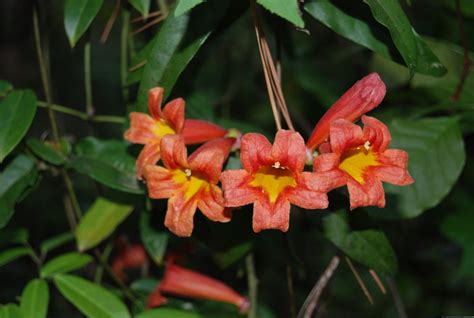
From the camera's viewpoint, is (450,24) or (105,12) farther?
(105,12)

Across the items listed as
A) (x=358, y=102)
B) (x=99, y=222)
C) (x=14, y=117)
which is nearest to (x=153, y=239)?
(x=99, y=222)

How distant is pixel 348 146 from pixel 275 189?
0.16m

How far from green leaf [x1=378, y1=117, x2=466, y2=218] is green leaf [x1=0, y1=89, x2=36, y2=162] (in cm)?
83

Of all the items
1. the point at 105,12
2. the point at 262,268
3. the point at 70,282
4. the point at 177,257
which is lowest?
the point at 262,268

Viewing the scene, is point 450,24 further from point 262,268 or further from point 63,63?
point 63,63

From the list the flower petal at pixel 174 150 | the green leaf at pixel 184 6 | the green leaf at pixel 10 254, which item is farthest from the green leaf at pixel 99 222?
→ the green leaf at pixel 184 6

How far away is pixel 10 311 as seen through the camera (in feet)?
4.67

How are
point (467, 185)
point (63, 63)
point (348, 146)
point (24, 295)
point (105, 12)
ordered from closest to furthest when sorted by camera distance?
point (348, 146) < point (24, 295) < point (105, 12) < point (467, 185) < point (63, 63)

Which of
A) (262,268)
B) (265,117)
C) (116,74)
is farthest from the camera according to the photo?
(116,74)

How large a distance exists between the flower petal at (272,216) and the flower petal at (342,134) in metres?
0.13

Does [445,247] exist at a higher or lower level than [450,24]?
lower

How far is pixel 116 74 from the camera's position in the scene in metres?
4.61

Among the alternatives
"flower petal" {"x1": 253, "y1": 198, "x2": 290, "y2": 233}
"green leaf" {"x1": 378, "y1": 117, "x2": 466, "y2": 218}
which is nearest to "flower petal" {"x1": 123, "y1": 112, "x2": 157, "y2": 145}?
"flower petal" {"x1": 253, "y1": 198, "x2": 290, "y2": 233}

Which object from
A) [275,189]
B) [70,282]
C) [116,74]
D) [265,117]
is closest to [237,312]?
[70,282]
